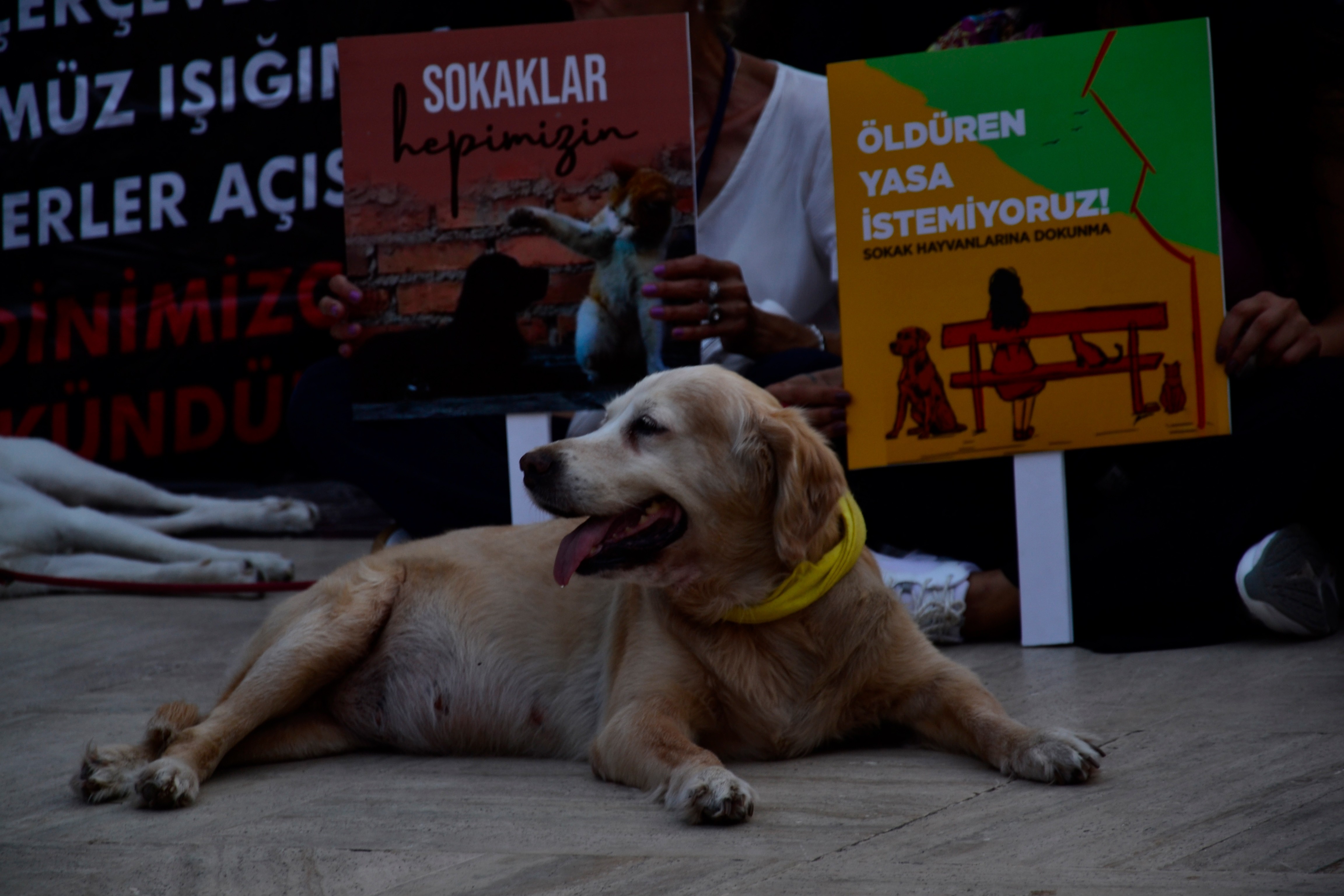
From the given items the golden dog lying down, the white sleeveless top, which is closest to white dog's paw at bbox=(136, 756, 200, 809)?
the golden dog lying down

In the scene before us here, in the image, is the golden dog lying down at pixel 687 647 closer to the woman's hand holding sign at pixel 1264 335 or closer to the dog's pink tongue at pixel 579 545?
the dog's pink tongue at pixel 579 545

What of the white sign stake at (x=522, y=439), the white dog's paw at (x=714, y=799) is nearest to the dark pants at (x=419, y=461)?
the white sign stake at (x=522, y=439)

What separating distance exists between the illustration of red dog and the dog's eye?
106 centimetres

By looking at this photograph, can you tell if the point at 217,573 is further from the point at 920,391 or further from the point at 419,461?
the point at 920,391

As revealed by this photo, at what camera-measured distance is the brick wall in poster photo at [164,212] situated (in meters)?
5.48

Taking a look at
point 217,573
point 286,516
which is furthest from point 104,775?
point 286,516

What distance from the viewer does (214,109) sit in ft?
18.1

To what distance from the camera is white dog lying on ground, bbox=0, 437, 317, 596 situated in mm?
5004

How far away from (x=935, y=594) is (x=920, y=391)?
0.60 meters

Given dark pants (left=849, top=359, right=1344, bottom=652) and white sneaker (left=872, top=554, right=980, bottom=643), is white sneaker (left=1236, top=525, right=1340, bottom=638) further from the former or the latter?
white sneaker (left=872, top=554, right=980, bottom=643)

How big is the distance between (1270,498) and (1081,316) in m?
0.73

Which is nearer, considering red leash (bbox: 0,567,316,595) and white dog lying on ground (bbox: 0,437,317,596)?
red leash (bbox: 0,567,316,595)

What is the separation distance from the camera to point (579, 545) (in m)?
2.59

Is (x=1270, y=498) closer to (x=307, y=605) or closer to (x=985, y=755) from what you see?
(x=985, y=755)
